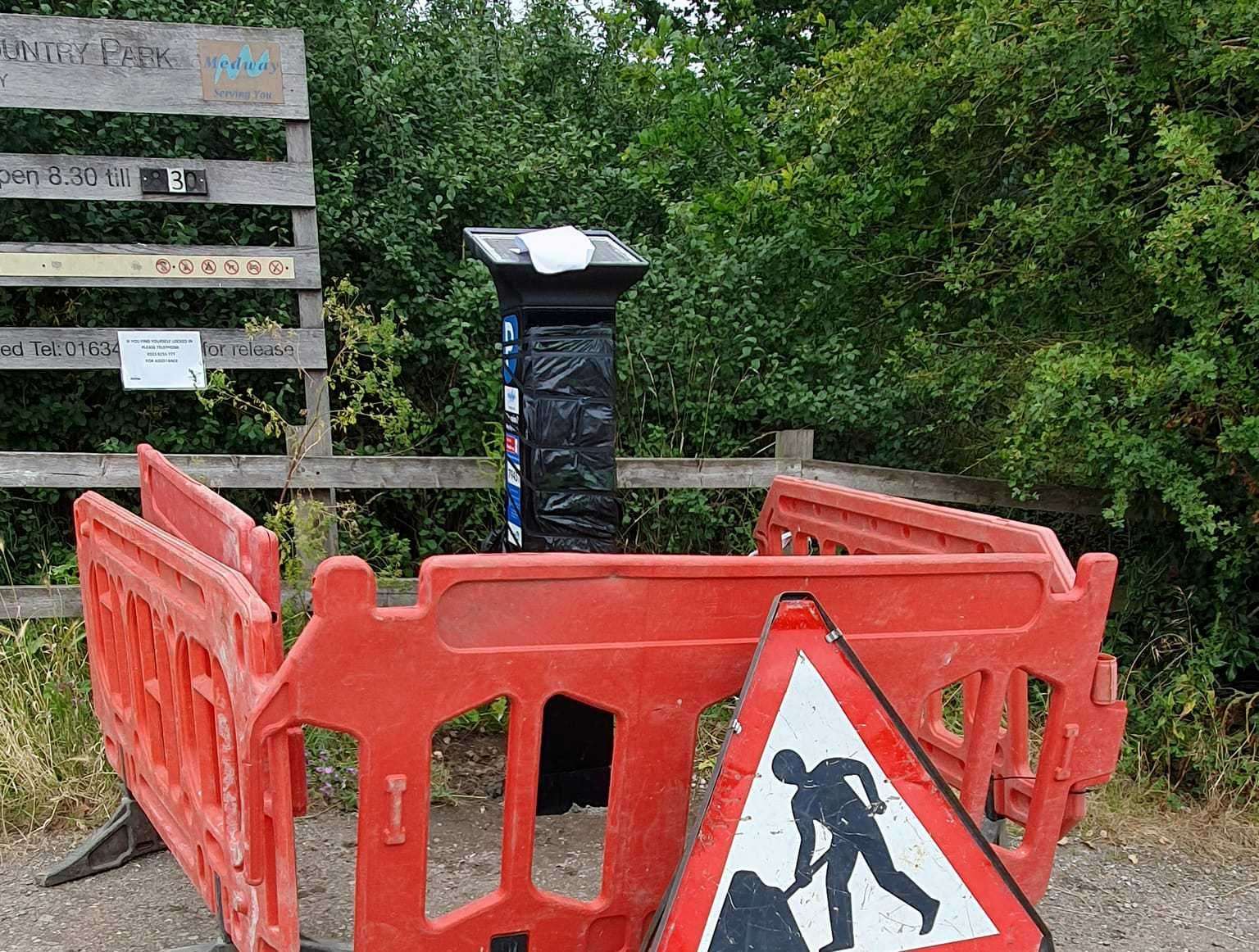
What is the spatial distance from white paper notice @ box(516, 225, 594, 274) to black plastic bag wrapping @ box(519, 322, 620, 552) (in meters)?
0.22

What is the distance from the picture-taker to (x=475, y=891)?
11.9ft

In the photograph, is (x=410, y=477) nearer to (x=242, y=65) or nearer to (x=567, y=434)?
(x=567, y=434)

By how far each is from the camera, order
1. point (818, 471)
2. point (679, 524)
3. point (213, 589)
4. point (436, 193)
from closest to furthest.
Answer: point (213, 589)
point (818, 471)
point (679, 524)
point (436, 193)

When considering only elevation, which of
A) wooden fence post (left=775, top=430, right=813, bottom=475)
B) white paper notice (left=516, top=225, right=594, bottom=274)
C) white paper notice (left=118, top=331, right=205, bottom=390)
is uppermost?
white paper notice (left=516, top=225, right=594, bottom=274)

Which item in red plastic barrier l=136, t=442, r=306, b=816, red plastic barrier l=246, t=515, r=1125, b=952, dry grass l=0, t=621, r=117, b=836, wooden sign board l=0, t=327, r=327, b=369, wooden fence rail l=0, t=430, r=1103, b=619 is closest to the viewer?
red plastic barrier l=246, t=515, r=1125, b=952

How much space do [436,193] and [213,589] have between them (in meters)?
5.11

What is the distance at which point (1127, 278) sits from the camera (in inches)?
192

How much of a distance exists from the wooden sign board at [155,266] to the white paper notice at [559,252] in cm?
220

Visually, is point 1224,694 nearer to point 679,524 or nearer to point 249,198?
point 679,524

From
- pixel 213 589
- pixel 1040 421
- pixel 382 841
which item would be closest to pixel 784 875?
pixel 382 841

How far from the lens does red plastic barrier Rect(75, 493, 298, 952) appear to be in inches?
85.7

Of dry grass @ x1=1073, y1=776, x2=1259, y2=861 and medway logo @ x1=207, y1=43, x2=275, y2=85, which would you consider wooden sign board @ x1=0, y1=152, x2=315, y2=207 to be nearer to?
medway logo @ x1=207, y1=43, x2=275, y2=85

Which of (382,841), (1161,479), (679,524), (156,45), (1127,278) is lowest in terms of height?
(679,524)

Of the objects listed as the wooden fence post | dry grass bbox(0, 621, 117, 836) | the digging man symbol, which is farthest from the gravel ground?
the wooden fence post
